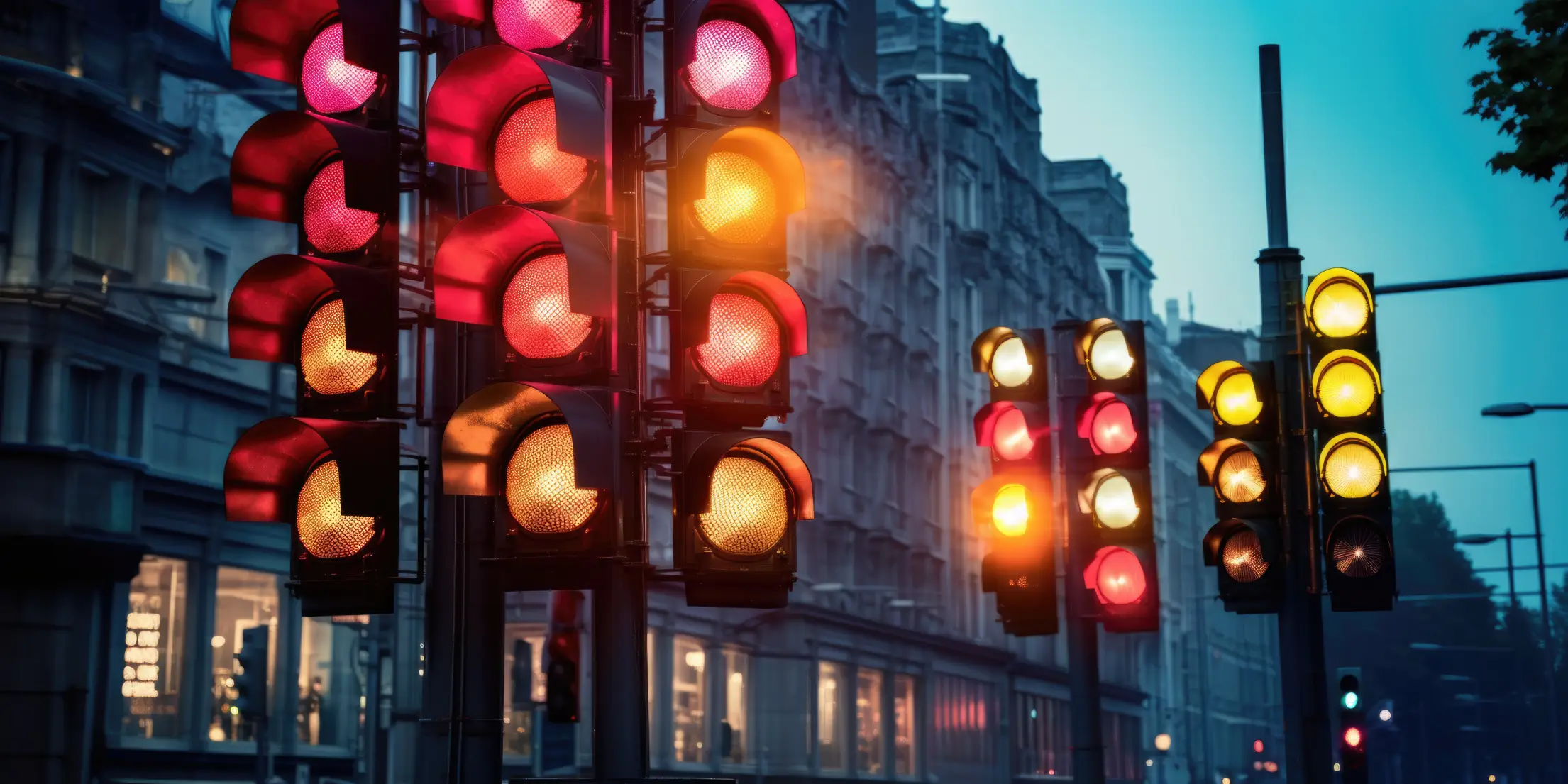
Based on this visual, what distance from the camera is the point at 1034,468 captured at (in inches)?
426

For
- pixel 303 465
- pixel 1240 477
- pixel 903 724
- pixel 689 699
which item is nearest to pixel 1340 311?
pixel 1240 477

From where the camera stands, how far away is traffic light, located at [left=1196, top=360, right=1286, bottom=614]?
9.28 metres

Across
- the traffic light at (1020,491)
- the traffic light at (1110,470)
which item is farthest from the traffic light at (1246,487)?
the traffic light at (1020,491)

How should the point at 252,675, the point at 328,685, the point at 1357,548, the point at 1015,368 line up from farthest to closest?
1. the point at 328,685
2. the point at 252,675
3. the point at 1015,368
4. the point at 1357,548

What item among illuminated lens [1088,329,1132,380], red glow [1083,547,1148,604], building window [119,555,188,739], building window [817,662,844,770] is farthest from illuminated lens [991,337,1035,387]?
building window [817,662,844,770]

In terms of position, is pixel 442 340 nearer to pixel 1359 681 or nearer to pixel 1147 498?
pixel 1147 498

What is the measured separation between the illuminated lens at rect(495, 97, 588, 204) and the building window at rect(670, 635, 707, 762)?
39.7 metres

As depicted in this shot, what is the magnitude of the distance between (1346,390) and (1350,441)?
0.85 feet

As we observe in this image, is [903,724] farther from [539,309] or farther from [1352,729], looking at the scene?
[539,309]

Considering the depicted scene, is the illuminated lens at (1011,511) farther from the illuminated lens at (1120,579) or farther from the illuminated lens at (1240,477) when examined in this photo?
the illuminated lens at (1240,477)

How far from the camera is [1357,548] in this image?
9.05 metres

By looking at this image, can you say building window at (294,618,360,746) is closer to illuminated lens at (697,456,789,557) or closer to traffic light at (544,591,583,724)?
traffic light at (544,591,583,724)

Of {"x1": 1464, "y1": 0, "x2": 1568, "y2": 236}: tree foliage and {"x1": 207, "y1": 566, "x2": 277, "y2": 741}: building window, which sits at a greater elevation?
{"x1": 1464, "y1": 0, "x2": 1568, "y2": 236}: tree foliage

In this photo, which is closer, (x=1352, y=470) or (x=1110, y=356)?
(x=1352, y=470)
